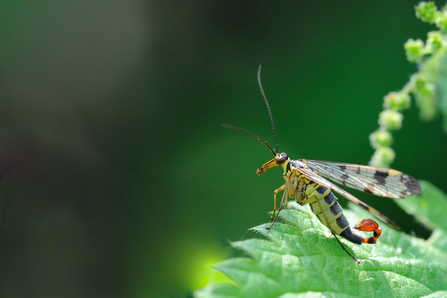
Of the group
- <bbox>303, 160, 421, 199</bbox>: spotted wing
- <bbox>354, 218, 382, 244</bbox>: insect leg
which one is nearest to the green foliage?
<bbox>303, 160, 421, 199</bbox>: spotted wing

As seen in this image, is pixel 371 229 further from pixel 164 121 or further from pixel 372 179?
pixel 164 121

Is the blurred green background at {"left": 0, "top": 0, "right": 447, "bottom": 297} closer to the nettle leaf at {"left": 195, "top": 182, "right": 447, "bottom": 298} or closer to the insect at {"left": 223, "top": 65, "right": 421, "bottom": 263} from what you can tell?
the insect at {"left": 223, "top": 65, "right": 421, "bottom": 263}

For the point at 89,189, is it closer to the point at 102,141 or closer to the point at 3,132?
the point at 102,141

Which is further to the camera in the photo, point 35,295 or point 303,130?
point 303,130

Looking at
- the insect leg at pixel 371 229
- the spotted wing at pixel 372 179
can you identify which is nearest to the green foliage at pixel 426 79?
the spotted wing at pixel 372 179

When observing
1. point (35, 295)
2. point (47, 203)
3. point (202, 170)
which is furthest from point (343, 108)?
point (35, 295)

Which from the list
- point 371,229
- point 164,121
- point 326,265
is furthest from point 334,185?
point 164,121

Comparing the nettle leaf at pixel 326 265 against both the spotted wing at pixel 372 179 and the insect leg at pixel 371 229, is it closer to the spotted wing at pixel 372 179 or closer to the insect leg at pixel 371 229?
the insect leg at pixel 371 229
